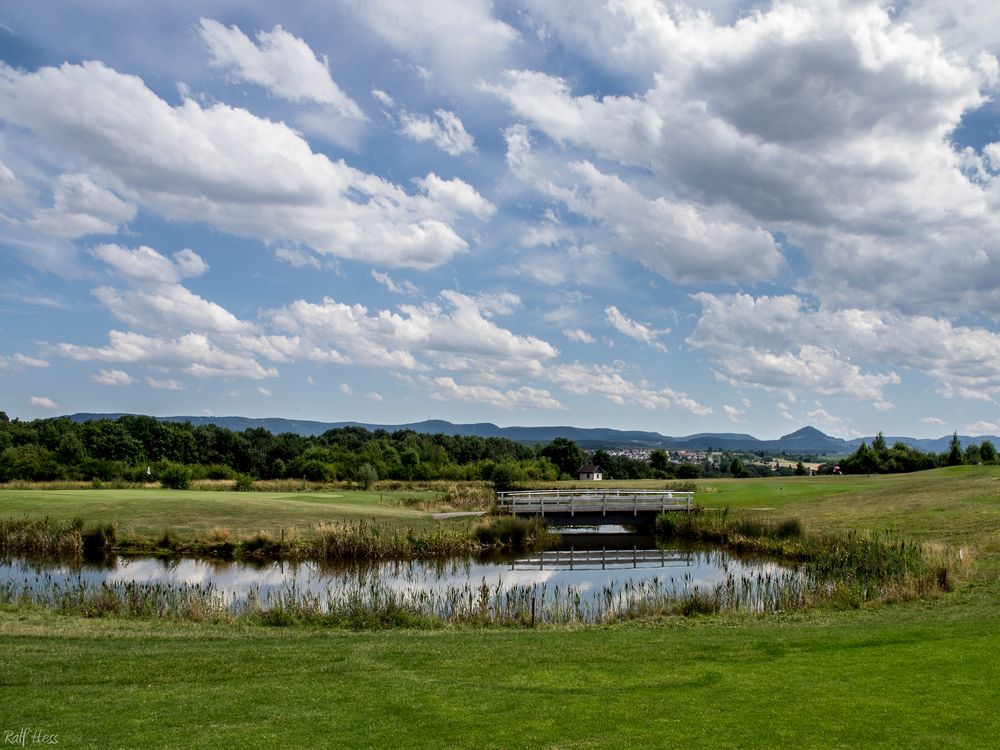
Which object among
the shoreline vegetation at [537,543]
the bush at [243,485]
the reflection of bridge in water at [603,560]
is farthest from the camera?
the bush at [243,485]

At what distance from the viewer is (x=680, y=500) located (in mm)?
47594

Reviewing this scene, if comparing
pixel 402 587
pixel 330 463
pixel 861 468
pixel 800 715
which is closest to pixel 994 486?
pixel 402 587

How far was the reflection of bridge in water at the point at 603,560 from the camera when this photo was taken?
31500 millimetres

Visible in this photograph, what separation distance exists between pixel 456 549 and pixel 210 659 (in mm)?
23239

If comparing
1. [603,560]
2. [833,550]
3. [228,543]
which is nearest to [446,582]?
[603,560]

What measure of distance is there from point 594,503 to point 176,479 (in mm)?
33577

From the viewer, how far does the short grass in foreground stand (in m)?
7.97

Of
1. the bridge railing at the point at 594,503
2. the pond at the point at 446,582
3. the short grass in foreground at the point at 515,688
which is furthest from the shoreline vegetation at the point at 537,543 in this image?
the short grass in foreground at the point at 515,688

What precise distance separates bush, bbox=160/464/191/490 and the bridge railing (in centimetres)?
2681

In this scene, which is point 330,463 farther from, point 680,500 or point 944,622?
point 944,622

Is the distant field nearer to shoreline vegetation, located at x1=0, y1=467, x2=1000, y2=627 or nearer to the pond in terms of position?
shoreline vegetation, located at x1=0, y1=467, x2=1000, y2=627

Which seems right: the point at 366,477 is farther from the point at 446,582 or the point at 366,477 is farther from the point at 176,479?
the point at 446,582

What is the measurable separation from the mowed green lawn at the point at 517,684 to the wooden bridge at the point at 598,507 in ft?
96.2

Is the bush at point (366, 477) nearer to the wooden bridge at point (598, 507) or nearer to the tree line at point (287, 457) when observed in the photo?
the tree line at point (287, 457)
